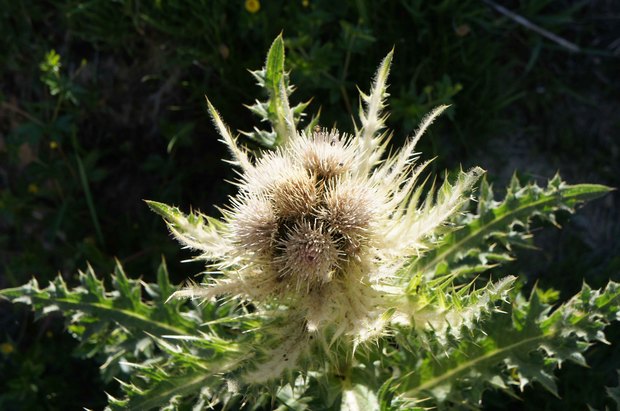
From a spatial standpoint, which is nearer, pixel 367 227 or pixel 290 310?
pixel 367 227

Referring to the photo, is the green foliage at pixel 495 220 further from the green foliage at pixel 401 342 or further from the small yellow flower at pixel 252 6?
the small yellow flower at pixel 252 6

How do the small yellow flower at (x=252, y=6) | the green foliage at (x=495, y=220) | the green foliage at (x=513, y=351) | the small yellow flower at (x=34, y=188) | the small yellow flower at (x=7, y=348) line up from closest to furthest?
the green foliage at (x=513, y=351), the green foliage at (x=495, y=220), the small yellow flower at (x=252, y=6), the small yellow flower at (x=7, y=348), the small yellow flower at (x=34, y=188)

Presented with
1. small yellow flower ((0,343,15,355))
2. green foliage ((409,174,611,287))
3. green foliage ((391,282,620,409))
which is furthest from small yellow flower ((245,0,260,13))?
small yellow flower ((0,343,15,355))

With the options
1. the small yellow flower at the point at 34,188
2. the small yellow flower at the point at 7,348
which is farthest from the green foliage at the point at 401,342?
the small yellow flower at the point at 34,188

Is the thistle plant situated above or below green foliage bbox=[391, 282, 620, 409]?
above

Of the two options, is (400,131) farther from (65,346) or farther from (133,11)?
(65,346)

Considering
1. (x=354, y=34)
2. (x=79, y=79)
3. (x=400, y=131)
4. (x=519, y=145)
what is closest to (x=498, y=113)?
(x=519, y=145)

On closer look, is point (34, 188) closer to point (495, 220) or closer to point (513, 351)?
point (495, 220)

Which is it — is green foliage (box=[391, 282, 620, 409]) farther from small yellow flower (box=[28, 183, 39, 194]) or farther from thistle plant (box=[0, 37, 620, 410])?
small yellow flower (box=[28, 183, 39, 194])
